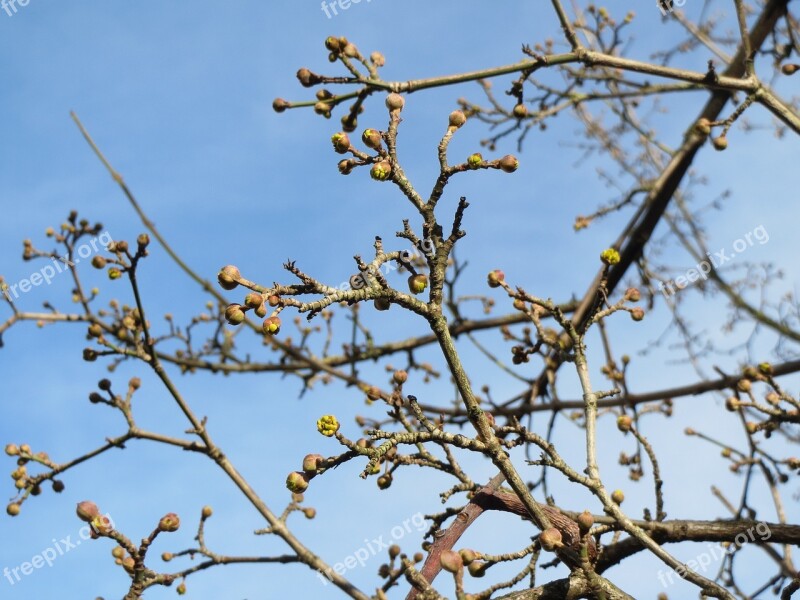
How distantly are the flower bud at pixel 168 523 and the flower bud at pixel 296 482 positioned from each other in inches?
47.5

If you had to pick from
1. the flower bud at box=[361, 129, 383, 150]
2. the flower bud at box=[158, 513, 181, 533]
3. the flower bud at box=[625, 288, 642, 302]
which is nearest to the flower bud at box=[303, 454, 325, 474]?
the flower bud at box=[361, 129, 383, 150]

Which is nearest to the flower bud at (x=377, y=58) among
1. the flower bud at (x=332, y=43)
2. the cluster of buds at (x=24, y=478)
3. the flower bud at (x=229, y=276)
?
the flower bud at (x=332, y=43)

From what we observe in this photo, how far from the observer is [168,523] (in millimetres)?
2846

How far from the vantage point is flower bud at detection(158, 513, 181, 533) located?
285 centimetres

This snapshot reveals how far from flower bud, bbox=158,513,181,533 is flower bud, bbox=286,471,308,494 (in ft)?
3.96

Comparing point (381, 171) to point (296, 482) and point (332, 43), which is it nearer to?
point (296, 482)

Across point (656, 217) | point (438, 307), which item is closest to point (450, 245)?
point (438, 307)

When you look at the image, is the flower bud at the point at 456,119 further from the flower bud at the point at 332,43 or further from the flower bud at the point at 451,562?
the flower bud at the point at 332,43

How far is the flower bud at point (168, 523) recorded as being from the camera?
285 cm

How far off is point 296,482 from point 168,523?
1233mm

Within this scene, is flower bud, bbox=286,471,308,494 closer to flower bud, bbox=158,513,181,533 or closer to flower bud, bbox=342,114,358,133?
flower bud, bbox=158,513,181,533

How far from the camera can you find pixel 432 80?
11.4 feet

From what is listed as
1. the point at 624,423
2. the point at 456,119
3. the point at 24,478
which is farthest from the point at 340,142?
the point at 24,478

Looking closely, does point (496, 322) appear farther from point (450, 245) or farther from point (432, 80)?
point (450, 245)
